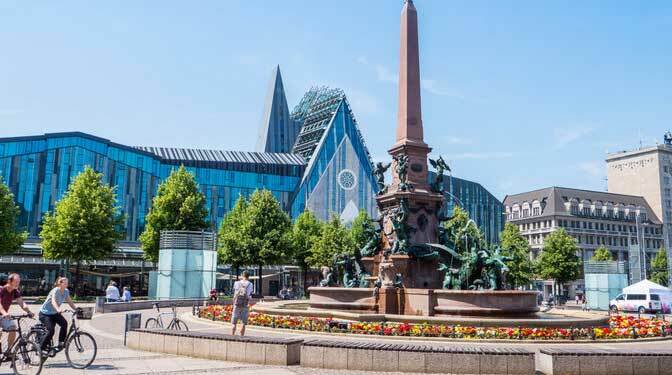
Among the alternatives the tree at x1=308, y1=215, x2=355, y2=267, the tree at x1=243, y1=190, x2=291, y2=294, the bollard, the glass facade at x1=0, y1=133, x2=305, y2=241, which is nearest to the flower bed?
the bollard

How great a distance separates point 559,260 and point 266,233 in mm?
34422

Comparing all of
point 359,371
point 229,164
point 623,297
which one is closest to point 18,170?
point 229,164

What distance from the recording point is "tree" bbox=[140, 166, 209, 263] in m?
46.8

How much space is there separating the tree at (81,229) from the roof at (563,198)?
74.5 m

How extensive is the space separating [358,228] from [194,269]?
23564mm

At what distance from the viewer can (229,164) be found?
9556cm

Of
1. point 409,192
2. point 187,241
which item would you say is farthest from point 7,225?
point 409,192

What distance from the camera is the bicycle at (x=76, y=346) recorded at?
1130cm

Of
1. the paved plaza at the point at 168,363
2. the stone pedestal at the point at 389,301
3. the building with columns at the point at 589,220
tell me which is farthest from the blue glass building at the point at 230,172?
the paved plaza at the point at 168,363

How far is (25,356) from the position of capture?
10836 millimetres

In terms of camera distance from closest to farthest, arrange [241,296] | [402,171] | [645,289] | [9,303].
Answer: [9,303]
[241,296]
[402,171]
[645,289]

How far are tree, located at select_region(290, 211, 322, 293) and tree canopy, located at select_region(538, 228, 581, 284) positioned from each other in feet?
84.9

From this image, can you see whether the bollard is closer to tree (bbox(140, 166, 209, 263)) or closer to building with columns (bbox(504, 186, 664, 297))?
tree (bbox(140, 166, 209, 263))

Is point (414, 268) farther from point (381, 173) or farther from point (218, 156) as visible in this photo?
point (218, 156)
